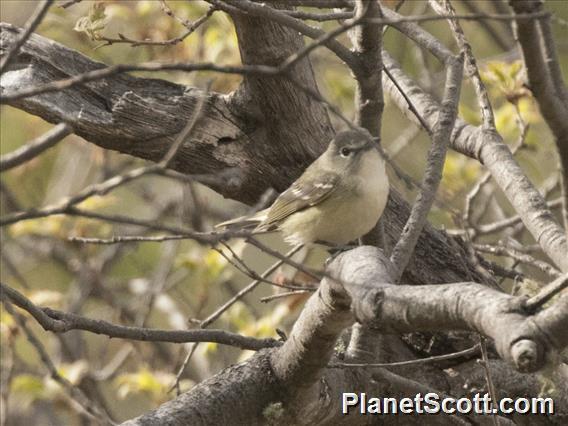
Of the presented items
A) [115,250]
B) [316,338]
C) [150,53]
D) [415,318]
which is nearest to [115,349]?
[115,250]

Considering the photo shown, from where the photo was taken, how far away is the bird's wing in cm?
399

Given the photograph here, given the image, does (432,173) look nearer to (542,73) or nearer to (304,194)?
(542,73)

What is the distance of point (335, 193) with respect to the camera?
409 cm

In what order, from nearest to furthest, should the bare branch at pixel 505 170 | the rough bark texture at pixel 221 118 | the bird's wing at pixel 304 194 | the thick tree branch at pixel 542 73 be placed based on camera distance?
the thick tree branch at pixel 542 73 → the bare branch at pixel 505 170 → the rough bark texture at pixel 221 118 → the bird's wing at pixel 304 194

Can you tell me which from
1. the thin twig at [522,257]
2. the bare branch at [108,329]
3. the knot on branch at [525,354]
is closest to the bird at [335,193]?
the thin twig at [522,257]

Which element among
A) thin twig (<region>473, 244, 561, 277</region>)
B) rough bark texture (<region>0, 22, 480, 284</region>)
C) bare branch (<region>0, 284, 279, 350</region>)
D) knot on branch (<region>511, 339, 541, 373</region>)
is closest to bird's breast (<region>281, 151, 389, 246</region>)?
rough bark texture (<region>0, 22, 480, 284</region>)

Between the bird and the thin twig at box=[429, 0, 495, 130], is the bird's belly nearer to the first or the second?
the bird

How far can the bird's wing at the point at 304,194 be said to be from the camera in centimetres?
399

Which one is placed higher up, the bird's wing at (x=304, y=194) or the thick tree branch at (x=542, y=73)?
the bird's wing at (x=304, y=194)

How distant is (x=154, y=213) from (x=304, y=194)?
3.62m

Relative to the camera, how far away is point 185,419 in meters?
3.11

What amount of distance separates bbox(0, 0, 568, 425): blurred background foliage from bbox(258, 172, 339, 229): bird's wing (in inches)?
13.9

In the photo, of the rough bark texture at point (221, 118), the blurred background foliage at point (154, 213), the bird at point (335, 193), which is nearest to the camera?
the rough bark texture at point (221, 118)

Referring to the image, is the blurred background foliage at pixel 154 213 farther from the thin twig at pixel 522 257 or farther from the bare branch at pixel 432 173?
the bare branch at pixel 432 173
